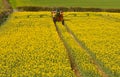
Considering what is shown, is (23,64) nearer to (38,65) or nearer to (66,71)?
(38,65)

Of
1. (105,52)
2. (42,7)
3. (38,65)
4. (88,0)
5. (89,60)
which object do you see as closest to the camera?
(38,65)

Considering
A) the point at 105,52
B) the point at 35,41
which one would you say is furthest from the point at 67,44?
the point at 105,52

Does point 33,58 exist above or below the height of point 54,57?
above

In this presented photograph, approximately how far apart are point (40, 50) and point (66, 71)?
18.3 ft

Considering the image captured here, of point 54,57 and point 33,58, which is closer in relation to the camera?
point 33,58

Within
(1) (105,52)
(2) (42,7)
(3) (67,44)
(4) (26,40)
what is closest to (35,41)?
(4) (26,40)

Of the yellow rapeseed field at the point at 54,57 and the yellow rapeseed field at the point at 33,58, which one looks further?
the yellow rapeseed field at the point at 54,57

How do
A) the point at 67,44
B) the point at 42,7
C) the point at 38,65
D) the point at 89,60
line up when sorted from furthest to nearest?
the point at 42,7 < the point at 67,44 < the point at 89,60 < the point at 38,65

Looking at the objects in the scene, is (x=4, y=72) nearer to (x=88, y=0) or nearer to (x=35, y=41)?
(x=35, y=41)

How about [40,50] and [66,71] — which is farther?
[40,50]

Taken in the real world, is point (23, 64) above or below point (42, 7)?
above

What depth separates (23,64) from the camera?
56.1 ft

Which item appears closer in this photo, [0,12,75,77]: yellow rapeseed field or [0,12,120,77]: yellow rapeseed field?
[0,12,75,77]: yellow rapeseed field

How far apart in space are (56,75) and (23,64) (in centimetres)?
258
